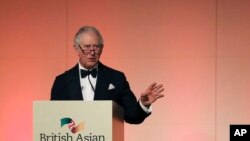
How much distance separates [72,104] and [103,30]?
5.46 ft

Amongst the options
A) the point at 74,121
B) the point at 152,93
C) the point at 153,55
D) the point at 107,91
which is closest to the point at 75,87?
the point at 107,91

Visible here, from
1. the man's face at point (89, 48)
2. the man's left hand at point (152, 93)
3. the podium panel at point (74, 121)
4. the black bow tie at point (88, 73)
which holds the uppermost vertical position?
the man's face at point (89, 48)

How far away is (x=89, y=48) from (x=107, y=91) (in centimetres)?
29

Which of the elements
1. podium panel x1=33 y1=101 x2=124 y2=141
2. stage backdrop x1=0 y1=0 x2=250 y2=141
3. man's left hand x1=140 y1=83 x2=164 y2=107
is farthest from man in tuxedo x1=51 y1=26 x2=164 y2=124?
stage backdrop x1=0 y1=0 x2=250 y2=141

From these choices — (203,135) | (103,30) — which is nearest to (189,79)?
(203,135)

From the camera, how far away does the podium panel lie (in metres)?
2.06

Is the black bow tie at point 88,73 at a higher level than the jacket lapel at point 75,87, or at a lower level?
higher

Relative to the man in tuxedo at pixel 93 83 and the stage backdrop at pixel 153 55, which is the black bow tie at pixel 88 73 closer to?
the man in tuxedo at pixel 93 83

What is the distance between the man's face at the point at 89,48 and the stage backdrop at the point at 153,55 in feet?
2.93

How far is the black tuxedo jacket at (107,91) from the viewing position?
272 centimetres

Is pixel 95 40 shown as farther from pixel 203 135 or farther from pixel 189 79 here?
pixel 203 135

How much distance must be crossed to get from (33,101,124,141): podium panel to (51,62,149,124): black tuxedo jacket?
1.92 feet

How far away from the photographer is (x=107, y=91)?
2744 millimetres

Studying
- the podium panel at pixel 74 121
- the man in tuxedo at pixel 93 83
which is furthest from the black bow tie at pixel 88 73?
the podium panel at pixel 74 121
